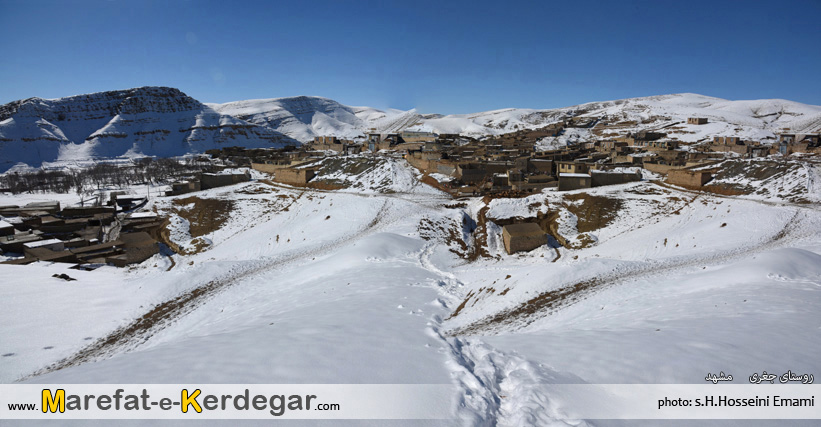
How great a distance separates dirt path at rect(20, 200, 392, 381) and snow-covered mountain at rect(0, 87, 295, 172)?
417ft

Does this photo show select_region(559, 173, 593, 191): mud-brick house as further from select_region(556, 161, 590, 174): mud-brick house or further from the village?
select_region(556, 161, 590, 174): mud-brick house

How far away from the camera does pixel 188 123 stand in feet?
470

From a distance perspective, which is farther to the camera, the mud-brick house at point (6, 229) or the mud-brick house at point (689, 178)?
the mud-brick house at point (689, 178)

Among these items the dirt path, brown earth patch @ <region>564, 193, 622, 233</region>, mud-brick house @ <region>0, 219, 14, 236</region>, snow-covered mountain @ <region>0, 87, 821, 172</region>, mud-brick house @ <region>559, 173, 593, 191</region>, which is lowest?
the dirt path

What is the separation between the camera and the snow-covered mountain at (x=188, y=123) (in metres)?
100

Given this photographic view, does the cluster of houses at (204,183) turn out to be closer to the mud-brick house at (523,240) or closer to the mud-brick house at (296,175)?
the mud-brick house at (296,175)

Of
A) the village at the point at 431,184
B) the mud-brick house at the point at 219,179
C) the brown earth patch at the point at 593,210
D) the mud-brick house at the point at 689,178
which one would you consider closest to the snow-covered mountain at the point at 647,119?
the village at the point at 431,184

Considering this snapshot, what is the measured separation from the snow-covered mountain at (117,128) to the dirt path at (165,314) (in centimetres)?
12720

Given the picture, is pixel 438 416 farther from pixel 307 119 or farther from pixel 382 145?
pixel 307 119

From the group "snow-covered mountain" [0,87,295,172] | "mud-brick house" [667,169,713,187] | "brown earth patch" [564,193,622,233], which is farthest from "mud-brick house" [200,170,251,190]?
"snow-covered mountain" [0,87,295,172]

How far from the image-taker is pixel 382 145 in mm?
77188

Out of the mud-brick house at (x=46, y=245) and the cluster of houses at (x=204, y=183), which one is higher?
the cluster of houses at (x=204, y=183)

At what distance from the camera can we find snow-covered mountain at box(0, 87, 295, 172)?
11738 centimetres

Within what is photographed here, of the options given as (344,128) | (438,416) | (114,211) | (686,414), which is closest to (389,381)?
(438,416)
